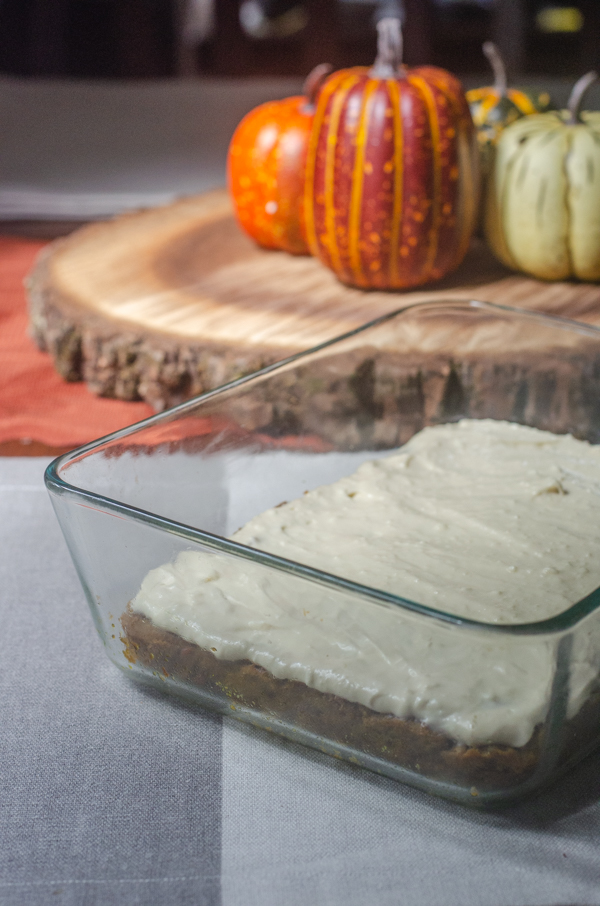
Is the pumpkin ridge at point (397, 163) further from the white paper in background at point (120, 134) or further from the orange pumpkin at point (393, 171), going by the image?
the white paper in background at point (120, 134)

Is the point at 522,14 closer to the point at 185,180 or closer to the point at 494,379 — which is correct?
the point at 185,180

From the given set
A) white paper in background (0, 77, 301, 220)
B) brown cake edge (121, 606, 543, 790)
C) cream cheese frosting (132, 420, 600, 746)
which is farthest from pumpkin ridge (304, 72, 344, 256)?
white paper in background (0, 77, 301, 220)

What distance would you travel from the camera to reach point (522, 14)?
8.41ft

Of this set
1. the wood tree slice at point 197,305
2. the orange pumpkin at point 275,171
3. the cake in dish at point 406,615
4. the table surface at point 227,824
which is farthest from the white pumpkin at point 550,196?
the table surface at point 227,824

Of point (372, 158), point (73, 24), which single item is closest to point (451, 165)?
point (372, 158)

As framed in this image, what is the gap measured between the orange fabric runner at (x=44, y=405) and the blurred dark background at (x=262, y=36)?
1357 millimetres

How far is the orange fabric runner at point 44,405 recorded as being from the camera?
1134 mm

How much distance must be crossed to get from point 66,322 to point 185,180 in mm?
1515

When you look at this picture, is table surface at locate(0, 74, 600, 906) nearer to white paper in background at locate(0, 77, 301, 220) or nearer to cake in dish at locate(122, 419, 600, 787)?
cake in dish at locate(122, 419, 600, 787)

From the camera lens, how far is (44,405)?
1220mm

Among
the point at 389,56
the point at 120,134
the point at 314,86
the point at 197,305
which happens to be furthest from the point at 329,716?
the point at 120,134

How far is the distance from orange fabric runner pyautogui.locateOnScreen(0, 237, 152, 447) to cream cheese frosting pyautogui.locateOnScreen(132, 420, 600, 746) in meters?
0.45

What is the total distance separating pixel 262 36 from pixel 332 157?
1.69m

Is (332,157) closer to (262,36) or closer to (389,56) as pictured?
(389,56)
